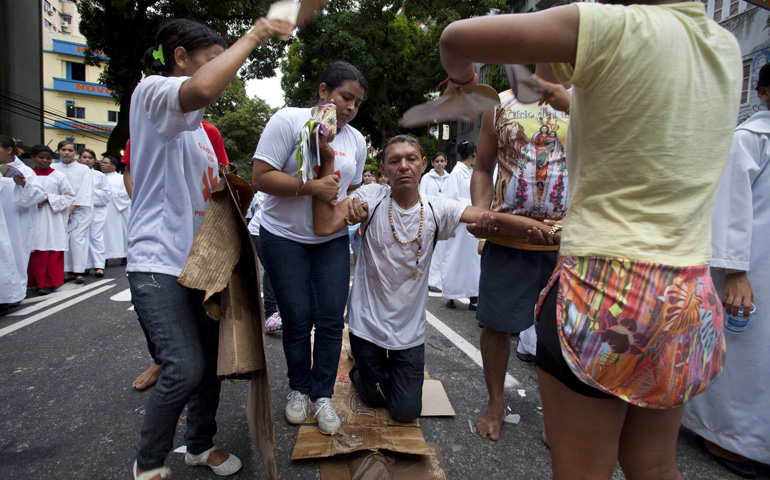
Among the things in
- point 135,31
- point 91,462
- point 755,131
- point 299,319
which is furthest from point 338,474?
point 135,31

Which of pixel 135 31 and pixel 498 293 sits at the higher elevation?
pixel 135 31

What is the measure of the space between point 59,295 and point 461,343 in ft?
16.6

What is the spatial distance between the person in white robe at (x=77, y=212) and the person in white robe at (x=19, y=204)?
3.64 feet

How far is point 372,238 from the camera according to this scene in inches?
101

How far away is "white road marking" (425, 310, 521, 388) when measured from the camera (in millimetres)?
3084

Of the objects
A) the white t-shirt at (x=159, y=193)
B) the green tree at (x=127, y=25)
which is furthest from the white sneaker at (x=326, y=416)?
the green tree at (x=127, y=25)

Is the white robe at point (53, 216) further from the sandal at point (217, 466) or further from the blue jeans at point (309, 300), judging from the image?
the sandal at point (217, 466)

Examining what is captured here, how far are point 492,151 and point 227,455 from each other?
2.01m

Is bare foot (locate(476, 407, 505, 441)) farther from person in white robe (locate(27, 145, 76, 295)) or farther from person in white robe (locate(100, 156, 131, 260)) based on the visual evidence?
person in white robe (locate(100, 156, 131, 260))

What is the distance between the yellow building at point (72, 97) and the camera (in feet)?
131

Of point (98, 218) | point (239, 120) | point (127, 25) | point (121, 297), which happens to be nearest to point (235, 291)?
point (121, 297)

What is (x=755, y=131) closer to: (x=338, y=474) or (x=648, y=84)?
(x=648, y=84)

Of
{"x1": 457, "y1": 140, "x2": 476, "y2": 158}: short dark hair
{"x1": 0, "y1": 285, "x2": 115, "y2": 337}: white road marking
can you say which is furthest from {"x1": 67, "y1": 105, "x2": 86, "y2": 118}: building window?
{"x1": 457, "y1": 140, "x2": 476, "y2": 158}: short dark hair

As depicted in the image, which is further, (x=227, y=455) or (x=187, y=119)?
(x=227, y=455)
